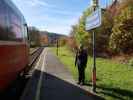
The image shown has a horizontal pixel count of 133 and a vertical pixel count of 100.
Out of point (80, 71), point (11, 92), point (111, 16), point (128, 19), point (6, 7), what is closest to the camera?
point (6, 7)

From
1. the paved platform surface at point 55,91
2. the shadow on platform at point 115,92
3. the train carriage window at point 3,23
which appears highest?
the train carriage window at point 3,23

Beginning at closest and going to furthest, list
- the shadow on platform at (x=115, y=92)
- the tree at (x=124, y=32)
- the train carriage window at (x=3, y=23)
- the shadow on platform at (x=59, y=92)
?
the train carriage window at (x=3, y=23) → the shadow on platform at (x=59, y=92) → the shadow on platform at (x=115, y=92) → the tree at (x=124, y=32)

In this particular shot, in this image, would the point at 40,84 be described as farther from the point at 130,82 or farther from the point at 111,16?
the point at 111,16

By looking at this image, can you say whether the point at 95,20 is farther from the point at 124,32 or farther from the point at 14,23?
the point at 124,32

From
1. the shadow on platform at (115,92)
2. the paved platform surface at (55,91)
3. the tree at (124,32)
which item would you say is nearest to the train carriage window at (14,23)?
the paved platform surface at (55,91)

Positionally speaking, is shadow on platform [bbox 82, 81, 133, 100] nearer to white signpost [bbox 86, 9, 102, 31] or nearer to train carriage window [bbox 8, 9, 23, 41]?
white signpost [bbox 86, 9, 102, 31]

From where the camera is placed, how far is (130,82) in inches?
599

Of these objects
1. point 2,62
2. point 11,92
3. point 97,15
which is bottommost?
point 11,92

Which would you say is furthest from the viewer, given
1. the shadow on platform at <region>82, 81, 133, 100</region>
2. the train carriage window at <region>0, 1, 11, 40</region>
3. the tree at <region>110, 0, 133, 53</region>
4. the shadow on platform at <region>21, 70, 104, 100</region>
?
the tree at <region>110, 0, 133, 53</region>

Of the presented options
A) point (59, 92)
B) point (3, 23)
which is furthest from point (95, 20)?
point (3, 23)

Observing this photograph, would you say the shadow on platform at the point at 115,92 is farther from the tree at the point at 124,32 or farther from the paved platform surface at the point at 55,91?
the tree at the point at 124,32

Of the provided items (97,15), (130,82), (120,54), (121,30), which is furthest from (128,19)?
(97,15)

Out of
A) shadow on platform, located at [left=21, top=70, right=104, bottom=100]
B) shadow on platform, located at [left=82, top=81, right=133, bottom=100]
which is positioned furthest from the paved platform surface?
shadow on platform, located at [left=82, top=81, right=133, bottom=100]

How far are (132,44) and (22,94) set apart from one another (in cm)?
2645
